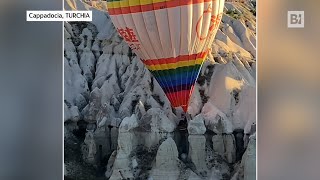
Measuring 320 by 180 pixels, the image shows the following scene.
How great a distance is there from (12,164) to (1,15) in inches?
23.0

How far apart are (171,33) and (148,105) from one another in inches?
11.7

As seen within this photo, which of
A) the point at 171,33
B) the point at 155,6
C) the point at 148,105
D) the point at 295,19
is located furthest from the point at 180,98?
the point at 295,19

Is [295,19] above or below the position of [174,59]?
above

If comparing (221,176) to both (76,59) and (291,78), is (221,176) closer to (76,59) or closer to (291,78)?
(291,78)

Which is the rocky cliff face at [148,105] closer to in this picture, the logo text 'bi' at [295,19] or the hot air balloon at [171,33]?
the hot air balloon at [171,33]

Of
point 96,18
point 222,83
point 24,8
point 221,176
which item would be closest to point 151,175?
point 221,176

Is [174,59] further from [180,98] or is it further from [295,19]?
[295,19]

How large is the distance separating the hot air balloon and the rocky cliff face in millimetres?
33

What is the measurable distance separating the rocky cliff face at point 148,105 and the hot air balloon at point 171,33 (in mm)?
33

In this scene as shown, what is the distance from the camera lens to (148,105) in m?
1.99

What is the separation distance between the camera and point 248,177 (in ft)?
6.60

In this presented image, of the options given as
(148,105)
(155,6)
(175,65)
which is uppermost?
(155,6)

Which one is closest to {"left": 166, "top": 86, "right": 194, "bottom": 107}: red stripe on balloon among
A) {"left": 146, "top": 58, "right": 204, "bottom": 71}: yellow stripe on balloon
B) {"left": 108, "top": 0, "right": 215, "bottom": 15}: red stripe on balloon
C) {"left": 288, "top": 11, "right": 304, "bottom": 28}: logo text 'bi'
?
{"left": 146, "top": 58, "right": 204, "bottom": 71}: yellow stripe on balloon

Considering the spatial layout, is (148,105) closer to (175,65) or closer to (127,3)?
(175,65)
